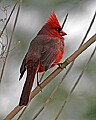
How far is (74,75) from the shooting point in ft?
12.3

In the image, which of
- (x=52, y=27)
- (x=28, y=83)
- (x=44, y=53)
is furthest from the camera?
(x=52, y=27)

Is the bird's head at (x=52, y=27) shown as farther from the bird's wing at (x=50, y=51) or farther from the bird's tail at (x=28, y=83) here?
the bird's tail at (x=28, y=83)

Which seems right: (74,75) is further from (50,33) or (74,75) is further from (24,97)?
(24,97)

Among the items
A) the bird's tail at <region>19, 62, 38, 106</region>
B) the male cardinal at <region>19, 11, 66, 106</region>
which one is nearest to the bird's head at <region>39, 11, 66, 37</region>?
the male cardinal at <region>19, 11, 66, 106</region>

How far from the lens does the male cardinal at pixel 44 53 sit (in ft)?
7.59

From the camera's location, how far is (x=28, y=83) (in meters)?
2.24

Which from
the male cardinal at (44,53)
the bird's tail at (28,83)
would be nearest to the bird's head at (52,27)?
the male cardinal at (44,53)

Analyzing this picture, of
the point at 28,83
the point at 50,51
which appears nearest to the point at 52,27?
the point at 50,51

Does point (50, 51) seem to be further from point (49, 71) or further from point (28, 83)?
point (49, 71)

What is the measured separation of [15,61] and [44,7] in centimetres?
56

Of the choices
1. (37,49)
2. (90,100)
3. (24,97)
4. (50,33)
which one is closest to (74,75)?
(90,100)

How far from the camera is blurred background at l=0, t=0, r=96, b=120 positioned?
3.51m

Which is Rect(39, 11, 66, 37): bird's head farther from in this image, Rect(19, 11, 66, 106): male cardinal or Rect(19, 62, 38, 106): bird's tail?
Rect(19, 62, 38, 106): bird's tail

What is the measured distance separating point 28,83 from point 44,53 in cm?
27
